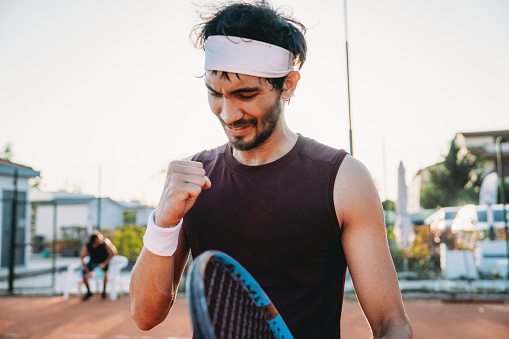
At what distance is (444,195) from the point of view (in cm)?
2755

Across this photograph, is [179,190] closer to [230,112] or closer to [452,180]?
[230,112]

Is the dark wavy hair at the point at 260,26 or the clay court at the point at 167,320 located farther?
the clay court at the point at 167,320

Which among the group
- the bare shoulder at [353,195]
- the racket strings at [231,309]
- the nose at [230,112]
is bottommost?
the racket strings at [231,309]

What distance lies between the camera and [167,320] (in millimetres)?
8227

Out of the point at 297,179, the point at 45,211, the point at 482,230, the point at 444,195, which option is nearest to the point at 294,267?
the point at 297,179

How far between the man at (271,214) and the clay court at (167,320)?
5.68 meters

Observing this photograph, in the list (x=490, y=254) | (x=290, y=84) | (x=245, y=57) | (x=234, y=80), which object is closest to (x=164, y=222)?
(x=234, y=80)

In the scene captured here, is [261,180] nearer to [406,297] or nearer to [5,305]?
[406,297]

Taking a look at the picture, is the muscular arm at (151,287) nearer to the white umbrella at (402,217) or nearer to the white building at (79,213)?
the white umbrella at (402,217)

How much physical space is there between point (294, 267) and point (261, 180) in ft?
1.22

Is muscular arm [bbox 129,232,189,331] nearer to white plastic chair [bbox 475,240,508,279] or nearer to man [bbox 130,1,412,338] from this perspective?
man [bbox 130,1,412,338]

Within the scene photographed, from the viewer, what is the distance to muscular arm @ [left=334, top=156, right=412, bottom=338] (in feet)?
5.26

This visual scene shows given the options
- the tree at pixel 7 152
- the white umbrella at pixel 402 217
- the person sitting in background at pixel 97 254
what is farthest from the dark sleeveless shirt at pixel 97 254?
the tree at pixel 7 152

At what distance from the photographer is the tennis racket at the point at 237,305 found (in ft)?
4.70
